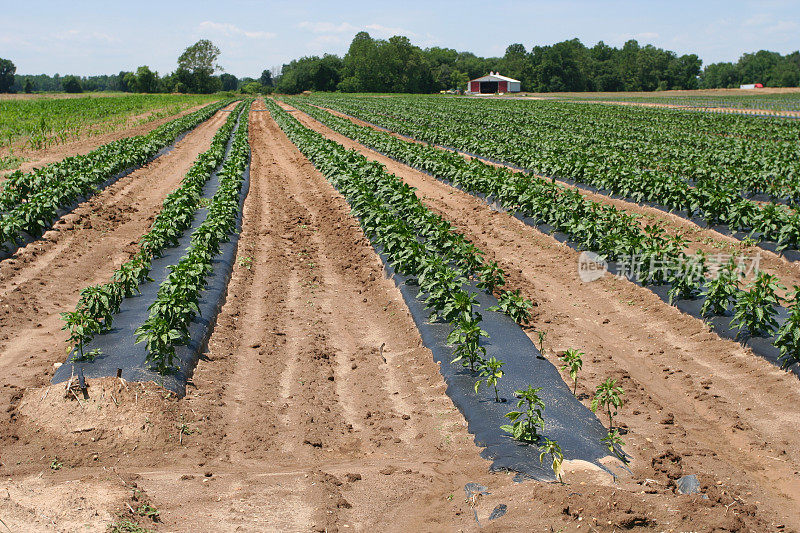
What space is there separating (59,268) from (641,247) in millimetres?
9323

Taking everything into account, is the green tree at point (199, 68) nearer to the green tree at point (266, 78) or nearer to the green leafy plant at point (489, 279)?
the green tree at point (266, 78)

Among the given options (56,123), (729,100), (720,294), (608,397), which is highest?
(729,100)

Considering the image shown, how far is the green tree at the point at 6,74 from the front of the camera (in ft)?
401

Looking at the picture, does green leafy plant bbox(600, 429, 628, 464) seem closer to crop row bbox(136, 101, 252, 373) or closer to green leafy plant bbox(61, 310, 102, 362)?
crop row bbox(136, 101, 252, 373)

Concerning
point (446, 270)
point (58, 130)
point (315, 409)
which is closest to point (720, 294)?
point (446, 270)

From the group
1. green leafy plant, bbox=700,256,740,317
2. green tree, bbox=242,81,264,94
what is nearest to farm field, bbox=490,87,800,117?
green leafy plant, bbox=700,256,740,317

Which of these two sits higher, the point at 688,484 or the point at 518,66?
the point at 518,66

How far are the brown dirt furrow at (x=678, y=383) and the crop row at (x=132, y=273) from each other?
514 cm

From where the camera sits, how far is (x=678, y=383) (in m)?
6.75

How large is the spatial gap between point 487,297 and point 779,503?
4.30 m

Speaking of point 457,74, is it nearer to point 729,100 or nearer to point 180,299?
point 729,100

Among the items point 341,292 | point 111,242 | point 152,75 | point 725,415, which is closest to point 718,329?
point 725,415

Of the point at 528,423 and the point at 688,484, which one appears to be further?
the point at 528,423

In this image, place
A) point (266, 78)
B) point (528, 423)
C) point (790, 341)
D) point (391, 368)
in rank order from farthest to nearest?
point (266, 78) → point (391, 368) → point (790, 341) → point (528, 423)
